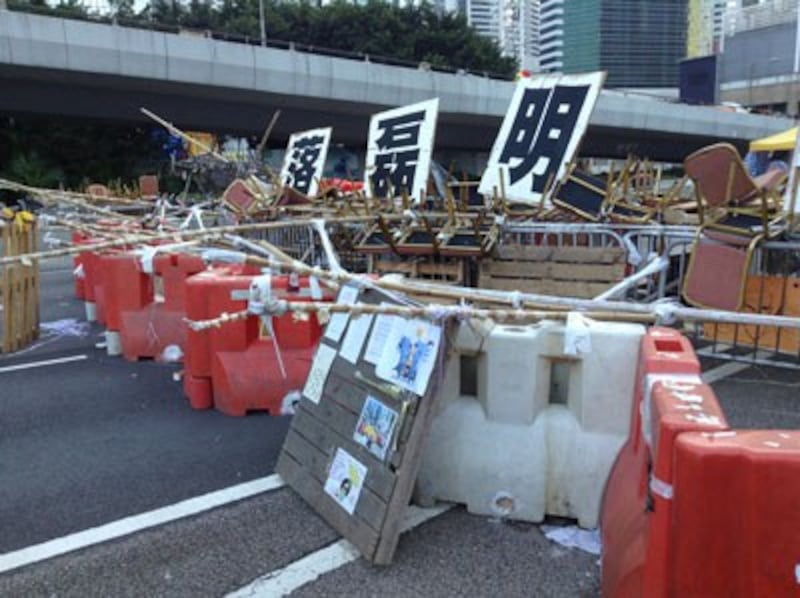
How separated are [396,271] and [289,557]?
15.8 feet

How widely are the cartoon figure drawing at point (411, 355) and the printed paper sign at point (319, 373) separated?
682 mm

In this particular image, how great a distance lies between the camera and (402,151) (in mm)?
8898

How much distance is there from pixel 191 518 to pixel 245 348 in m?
1.74

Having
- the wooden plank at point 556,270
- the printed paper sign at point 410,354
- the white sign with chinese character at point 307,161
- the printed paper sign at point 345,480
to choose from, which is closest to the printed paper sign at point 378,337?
the printed paper sign at point 410,354

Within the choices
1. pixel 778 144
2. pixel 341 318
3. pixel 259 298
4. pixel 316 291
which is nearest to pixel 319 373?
pixel 341 318

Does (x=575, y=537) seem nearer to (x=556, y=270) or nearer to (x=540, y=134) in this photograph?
(x=556, y=270)

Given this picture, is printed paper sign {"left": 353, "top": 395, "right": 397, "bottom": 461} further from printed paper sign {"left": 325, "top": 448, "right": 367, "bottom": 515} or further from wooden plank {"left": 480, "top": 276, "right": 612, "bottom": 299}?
A: wooden plank {"left": 480, "top": 276, "right": 612, "bottom": 299}

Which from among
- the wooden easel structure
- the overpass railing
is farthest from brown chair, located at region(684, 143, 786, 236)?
the overpass railing

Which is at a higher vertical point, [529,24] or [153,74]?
[529,24]

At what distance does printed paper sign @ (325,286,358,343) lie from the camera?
12.7 ft

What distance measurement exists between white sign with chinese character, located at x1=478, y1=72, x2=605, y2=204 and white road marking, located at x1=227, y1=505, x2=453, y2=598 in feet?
16.9

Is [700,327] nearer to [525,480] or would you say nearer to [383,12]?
[525,480]

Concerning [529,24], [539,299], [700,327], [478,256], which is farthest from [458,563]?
[529,24]

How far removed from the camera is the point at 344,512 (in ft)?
10.9
